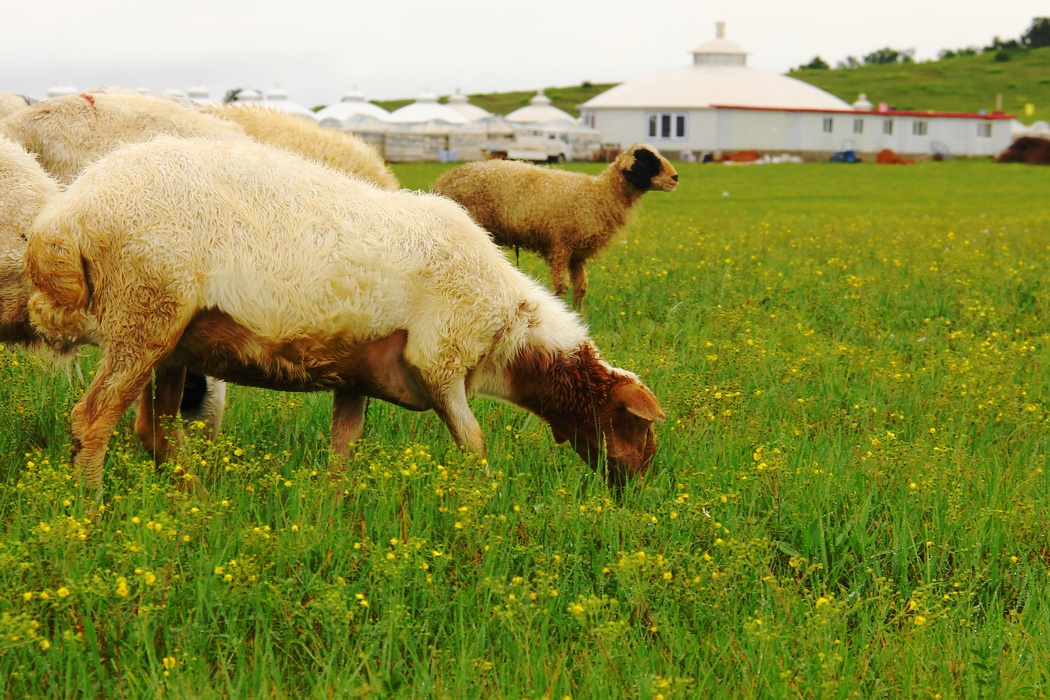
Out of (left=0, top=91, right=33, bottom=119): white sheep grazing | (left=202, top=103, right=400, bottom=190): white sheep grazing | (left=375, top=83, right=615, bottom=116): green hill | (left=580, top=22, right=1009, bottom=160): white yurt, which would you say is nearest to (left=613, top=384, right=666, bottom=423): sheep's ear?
(left=202, top=103, right=400, bottom=190): white sheep grazing

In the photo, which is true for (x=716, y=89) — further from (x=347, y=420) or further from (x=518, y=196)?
(x=347, y=420)

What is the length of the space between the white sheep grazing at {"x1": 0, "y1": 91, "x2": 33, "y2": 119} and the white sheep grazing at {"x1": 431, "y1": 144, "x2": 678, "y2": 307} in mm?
4817

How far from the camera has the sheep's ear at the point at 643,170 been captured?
39.5 feet

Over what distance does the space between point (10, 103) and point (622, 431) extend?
553 centimetres

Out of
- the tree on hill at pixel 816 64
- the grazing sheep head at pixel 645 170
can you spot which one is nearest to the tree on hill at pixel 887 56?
the tree on hill at pixel 816 64

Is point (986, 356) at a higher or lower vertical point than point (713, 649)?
higher

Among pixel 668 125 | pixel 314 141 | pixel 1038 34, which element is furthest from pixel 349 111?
pixel 1038 34

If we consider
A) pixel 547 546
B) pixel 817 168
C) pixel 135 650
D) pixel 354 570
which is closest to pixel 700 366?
pixel 547 546

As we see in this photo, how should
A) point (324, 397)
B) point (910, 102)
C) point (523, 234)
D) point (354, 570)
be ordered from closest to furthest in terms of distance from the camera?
1. point (354, 570)
2. point (324, 397)
3. point (523, 234)
4. point (910, 102)

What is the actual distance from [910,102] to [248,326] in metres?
94.0

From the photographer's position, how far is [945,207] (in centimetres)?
2528

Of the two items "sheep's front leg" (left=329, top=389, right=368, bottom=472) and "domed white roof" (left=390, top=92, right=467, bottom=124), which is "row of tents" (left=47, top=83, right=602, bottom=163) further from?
"sheep's front leg" (left=329, top=389, right=368, bottom=472)

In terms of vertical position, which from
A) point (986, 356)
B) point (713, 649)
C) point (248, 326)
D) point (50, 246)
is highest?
point (50, 246)

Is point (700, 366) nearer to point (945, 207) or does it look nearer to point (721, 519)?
point (721, 519)
